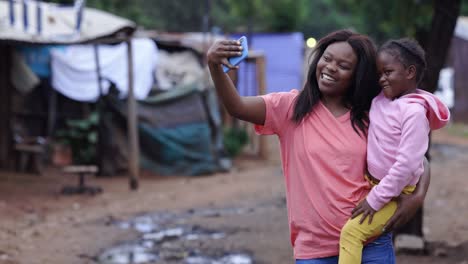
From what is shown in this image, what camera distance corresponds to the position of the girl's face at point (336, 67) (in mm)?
2852

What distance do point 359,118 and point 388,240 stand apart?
20.3 inches

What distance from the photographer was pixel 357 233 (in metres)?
2.72

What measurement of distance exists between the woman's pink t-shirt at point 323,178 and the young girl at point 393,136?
0.06 metres

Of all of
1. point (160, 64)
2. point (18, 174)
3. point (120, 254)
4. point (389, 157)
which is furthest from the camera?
point (160, 64)

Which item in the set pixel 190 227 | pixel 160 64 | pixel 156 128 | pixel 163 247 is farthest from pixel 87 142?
pixel 163 247

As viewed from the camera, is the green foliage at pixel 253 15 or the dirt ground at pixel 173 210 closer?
the dirt ground at pixel 173 210

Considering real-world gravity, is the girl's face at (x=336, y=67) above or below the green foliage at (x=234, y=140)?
above

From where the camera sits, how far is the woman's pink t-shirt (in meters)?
2.79

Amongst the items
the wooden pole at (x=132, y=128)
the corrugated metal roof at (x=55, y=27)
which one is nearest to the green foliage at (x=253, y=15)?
the corrugated metal roof at (x=55, y=27)

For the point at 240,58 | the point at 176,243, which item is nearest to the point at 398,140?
the point at 240,58

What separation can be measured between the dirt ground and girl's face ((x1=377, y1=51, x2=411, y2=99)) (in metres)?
3.72

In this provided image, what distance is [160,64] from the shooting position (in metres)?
16.4

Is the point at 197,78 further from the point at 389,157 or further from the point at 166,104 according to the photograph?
the point at 389,157

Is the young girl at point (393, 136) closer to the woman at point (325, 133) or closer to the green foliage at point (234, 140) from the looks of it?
the woman at point (325, 133)
